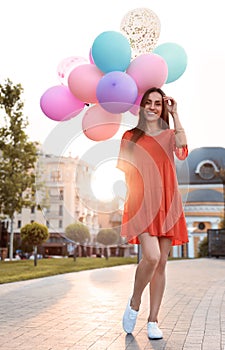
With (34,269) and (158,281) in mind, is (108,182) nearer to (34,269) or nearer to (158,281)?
(158,281)

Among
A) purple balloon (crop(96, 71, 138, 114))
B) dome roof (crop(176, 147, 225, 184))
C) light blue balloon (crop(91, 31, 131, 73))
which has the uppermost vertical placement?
dome roof (crop(176, 147, 225, 184))

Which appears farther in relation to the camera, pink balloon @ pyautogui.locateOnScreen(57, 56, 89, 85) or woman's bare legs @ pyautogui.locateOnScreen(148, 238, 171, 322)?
pink balloon @ pyautogui.locateOnScreen(57, 56, 89, 85)

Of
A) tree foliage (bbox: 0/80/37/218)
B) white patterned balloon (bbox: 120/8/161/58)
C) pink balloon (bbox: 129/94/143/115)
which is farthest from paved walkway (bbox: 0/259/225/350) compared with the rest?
tree foliage (bbox: 0/80/37/218)

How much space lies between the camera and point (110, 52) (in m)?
4.43

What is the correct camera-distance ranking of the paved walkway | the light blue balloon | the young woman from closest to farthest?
the paved walkway → the young woman → the light blue balloon

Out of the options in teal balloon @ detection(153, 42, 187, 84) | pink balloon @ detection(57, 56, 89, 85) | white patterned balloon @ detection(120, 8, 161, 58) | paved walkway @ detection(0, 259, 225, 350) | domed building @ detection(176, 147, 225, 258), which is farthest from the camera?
domed building @ detection(176, 147, 225, 258)

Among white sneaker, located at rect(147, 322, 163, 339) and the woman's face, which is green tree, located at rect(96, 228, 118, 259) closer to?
white sneaker, located at rect(147, 322, 163, 339)

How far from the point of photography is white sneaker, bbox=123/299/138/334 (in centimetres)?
416

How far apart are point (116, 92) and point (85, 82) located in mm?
437

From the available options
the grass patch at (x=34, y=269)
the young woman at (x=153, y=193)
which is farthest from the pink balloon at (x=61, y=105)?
the grass patch at (x=34, y=269)

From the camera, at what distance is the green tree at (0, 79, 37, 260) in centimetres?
2191

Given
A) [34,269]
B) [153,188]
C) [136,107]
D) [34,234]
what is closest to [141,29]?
[136,107]

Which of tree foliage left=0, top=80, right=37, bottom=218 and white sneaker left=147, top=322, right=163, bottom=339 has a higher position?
tree foliage left=0, top=80, right=37, bottom=218

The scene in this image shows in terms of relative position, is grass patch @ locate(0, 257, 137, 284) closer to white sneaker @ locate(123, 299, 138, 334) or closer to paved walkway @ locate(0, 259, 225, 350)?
paved walkway @ locate(0, 259, 225, 350)
